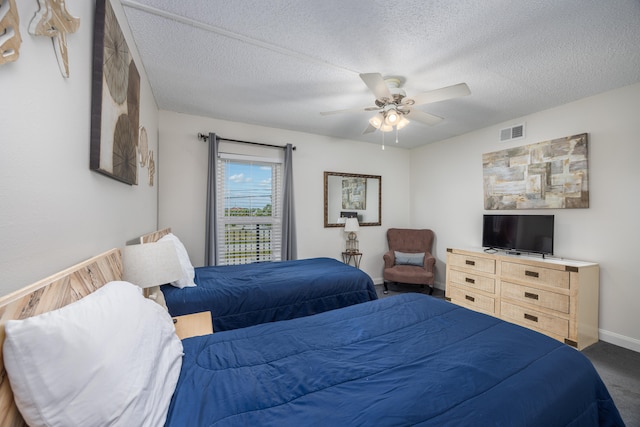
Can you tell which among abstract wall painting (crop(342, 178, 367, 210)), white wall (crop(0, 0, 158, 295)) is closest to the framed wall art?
white wall (crop(0, 0, 158, 295))

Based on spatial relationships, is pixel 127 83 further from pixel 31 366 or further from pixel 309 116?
pixel 309 116

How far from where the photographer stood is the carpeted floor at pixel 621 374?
5.85ft

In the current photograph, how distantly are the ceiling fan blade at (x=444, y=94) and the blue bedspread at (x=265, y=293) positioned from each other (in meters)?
1.75

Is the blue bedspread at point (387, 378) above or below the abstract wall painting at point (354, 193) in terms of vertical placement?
below

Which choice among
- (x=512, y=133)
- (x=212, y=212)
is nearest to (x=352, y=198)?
(x=212, y=212)

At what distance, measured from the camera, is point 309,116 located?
11.4ft

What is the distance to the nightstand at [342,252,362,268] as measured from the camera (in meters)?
4.39

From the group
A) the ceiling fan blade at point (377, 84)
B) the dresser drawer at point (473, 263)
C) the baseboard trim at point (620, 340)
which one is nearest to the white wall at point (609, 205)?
the baseboard trim at point (620, 340)

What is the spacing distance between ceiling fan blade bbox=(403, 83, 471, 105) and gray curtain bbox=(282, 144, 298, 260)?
2.02 m

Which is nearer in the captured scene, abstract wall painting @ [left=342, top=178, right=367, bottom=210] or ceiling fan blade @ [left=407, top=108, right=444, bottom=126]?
ceiling fan blade @ [left=407, top=108, right=444, bottom=126]

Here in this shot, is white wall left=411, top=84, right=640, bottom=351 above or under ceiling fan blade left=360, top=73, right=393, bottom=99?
under

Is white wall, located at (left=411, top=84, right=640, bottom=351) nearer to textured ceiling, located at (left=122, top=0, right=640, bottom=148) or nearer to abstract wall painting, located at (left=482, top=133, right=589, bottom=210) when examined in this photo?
abstract wall painting, located at (left=482, top=133, right=589, bottom=210)

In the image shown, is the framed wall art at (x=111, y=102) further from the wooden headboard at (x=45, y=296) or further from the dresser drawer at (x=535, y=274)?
the dresser drawer at (x=535, y=274)

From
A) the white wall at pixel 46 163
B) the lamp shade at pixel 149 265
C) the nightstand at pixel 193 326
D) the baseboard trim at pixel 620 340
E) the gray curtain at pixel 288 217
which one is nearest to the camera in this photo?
the white wall at pixel 46 163
